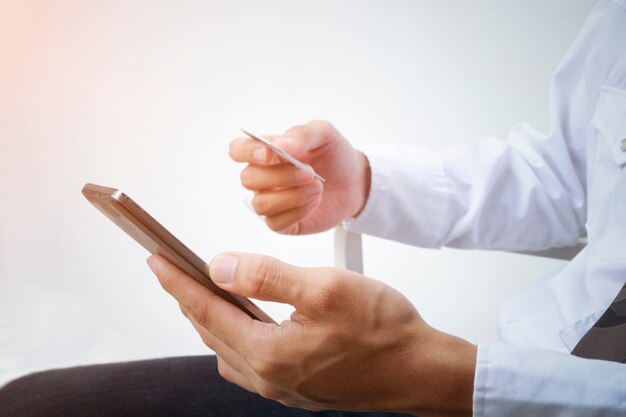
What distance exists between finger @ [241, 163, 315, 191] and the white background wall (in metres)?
0.59

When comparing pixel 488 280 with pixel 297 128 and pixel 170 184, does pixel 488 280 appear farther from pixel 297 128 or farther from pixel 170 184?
pixel 170 184

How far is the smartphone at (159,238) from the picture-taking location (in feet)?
1.14

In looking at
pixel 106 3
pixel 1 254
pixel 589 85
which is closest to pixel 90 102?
pixel 106 3

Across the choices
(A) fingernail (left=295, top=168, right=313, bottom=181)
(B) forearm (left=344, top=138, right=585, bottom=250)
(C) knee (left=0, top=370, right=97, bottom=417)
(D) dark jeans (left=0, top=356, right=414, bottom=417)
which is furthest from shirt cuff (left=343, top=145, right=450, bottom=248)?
(C) knee (left=0, top=370, right=97, bottom=417)

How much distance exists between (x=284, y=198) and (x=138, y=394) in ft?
0.89

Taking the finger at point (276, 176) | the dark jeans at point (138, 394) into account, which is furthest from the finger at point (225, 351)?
the finger at point (276, 176)

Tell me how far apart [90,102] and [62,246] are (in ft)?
1.57

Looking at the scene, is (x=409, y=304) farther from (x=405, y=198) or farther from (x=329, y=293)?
(x=405, y=198)

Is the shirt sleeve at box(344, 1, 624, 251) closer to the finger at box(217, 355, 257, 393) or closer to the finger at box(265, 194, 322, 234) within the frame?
the finger at box(265, 194, 322, 234)

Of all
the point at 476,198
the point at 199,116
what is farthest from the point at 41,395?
the point at 199,116

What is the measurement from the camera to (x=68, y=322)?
4.99ft

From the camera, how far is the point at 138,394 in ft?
1.86

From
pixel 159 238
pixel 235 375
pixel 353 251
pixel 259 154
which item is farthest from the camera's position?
pixel 353 251

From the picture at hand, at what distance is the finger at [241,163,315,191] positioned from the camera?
0.66 metres
